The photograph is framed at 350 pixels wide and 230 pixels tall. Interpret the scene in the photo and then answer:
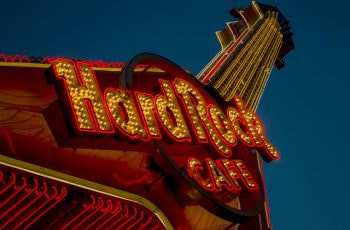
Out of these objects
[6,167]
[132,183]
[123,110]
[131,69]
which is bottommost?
[132,183]

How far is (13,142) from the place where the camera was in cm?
959

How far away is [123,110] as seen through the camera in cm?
1102

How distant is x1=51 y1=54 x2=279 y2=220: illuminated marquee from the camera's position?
1031 cm

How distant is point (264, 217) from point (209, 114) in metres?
2.94

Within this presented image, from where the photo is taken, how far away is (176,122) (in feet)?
39.3

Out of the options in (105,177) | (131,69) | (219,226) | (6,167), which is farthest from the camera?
(219,226)

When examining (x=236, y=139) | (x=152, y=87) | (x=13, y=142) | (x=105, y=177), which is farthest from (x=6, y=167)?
(x=236, y=139)

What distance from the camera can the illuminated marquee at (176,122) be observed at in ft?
33.8

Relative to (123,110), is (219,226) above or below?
below

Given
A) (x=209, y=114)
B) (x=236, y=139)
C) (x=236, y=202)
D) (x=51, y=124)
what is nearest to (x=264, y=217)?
(x=236, y=202)

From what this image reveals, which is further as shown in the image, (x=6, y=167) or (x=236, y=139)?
(x=236, y=139)

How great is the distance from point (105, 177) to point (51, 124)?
162cm

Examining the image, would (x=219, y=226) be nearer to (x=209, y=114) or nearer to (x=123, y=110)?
(x=209, y=114)

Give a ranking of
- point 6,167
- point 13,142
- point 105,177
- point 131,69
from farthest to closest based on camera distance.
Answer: point 131,69
point 105,177
point 13,142
point 6,167
